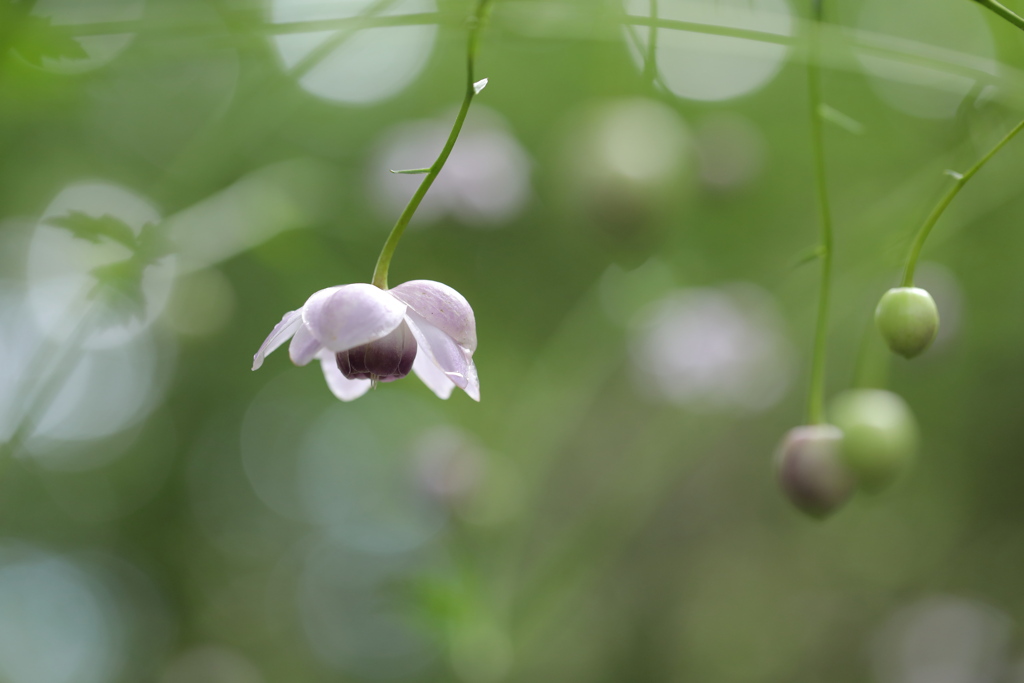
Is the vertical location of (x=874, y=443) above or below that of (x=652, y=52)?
below

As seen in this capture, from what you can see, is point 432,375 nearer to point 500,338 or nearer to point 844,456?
point 844,456

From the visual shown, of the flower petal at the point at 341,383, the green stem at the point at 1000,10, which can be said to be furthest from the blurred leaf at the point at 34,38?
the green stem at the point at 1000,10

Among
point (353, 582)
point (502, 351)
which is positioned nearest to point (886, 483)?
point (502, 351)

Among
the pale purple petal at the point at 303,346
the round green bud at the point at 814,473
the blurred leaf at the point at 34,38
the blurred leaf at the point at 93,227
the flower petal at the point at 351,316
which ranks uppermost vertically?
the blurred leaf at the point at 34,38

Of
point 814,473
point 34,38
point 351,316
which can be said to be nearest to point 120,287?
point 34,38

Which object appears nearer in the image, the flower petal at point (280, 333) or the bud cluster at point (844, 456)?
the flower petal at point (280, 333)

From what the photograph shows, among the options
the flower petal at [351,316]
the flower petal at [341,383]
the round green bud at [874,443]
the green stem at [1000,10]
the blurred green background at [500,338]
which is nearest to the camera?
the green stem at [1000,10]

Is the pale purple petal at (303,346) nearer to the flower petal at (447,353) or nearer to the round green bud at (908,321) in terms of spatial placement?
the flower petal at (447,353)
